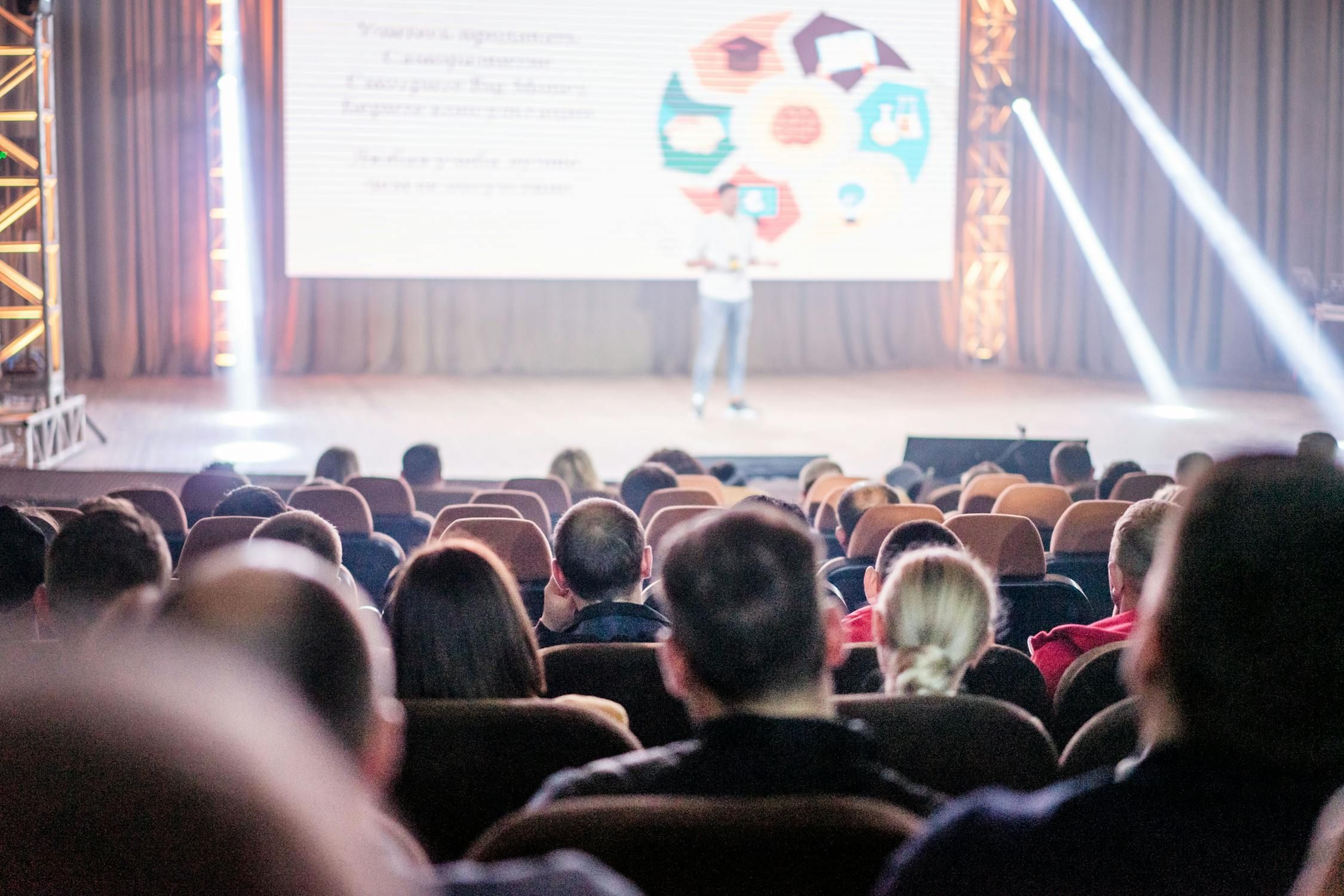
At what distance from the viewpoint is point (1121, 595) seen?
2.66 metres

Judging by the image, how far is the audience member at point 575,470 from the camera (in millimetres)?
5309

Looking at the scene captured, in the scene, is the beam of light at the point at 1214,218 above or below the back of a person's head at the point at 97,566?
above

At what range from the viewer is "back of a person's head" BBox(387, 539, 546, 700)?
5.51 ft

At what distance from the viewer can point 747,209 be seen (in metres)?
10.2

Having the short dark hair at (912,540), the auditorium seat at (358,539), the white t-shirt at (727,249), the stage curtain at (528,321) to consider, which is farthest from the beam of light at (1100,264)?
the short dark hair at (912,540)

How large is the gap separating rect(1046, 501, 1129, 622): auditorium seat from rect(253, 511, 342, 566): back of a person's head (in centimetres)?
202

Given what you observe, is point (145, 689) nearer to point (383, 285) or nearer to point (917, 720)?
point (917, 720)

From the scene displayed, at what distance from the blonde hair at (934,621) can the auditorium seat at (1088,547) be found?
1.93 meters

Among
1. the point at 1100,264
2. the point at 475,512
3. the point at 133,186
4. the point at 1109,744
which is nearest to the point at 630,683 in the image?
the point at 1109,744

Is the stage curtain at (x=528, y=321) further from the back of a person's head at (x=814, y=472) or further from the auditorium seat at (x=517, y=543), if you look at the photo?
the auditorium seat at (x=517, y=543)

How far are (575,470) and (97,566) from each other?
3.41 metres

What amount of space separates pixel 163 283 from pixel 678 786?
1003cm

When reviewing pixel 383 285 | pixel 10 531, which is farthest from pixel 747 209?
pixel 10 531

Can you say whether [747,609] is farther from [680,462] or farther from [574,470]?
[680,462]
